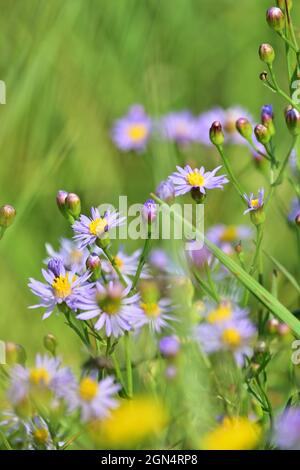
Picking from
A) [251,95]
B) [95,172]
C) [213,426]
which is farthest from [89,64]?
[213,426]

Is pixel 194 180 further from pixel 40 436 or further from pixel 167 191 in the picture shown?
pixel 40 436

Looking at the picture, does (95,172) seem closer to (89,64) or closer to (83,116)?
(83,116)

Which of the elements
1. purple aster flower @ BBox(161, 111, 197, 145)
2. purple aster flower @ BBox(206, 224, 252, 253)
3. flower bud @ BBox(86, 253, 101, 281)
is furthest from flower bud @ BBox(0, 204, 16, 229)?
purple aster flower @ BBox(161, 111, 197, 145)

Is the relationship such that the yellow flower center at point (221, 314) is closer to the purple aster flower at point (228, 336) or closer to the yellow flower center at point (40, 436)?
the purple aster flower at point (228, 336)

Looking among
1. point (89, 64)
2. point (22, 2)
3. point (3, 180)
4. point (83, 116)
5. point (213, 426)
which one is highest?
point (22, 2)

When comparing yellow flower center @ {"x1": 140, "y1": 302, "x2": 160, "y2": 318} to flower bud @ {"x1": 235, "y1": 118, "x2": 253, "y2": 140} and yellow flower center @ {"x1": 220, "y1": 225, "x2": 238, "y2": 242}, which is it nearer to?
flower bud @ {"x1": 235, "y1": 118, "x2": 253, "y2": 140}

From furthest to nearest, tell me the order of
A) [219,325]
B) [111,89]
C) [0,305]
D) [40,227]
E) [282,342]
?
[111,89] < [40,227] < [0,305] < [282,342] < [219,325]

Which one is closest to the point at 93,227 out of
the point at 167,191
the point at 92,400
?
the point at 167,191
